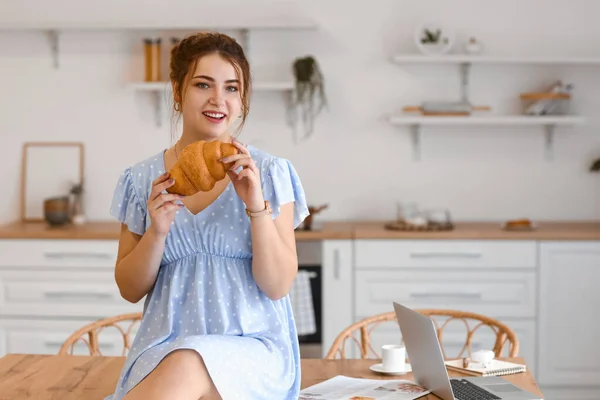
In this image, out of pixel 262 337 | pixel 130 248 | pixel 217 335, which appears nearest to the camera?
pixel 217 335

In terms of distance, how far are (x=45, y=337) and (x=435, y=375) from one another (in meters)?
2.67

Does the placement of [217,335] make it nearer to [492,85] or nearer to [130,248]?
[130,248]

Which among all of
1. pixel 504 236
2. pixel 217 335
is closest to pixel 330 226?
pixel 504 236

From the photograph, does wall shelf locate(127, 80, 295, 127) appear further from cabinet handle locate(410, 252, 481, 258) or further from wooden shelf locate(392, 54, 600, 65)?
Result: cabinet handle locate(410, 252, 481, 258)

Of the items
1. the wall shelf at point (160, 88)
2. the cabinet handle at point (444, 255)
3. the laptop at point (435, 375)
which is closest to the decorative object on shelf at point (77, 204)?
the wall shelf at point (160, 88)

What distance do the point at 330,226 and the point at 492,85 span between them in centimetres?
109

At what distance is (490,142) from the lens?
4363 mm


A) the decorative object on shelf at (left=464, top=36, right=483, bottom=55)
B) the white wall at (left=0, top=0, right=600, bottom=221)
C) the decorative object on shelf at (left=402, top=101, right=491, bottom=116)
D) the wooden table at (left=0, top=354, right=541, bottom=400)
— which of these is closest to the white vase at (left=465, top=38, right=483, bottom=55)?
the decorative object on shelf at (left=464, top=36, right=483, bottom=55)

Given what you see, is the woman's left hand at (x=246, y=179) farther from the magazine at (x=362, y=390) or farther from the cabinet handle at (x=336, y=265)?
the cabinet handle at (x=336, y=265)

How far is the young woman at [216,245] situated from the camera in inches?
63.9

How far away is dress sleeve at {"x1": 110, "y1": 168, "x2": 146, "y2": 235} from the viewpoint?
5.90 ft

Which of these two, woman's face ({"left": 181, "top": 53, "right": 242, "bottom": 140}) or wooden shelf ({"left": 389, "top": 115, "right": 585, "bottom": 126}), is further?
wooden shelf ({"left": 389, "top": 115, "right": 585, "bottom": 126})

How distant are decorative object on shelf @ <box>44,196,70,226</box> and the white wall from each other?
291 millimetres

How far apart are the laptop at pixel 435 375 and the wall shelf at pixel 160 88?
2450 millimetres
